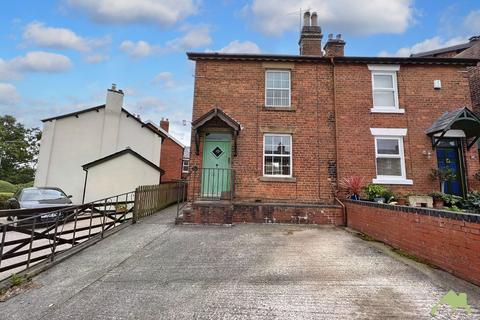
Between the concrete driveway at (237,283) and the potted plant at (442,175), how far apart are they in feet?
18.1

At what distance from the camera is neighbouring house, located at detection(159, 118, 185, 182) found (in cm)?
2239

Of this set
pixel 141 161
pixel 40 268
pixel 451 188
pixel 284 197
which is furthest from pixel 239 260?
pixel 141 161

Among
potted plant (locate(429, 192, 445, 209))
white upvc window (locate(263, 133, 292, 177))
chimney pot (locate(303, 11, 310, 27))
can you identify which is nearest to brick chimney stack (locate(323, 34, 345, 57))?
chimney pot (locate(303, 11, 310, 27))

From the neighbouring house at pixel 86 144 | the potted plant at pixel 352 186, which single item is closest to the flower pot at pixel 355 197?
the potted plant at pixel 352 186

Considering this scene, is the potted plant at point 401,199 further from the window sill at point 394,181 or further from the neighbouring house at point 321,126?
the window sill at point 394,181

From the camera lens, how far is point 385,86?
10438 millimetres

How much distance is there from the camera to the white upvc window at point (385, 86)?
10.3m

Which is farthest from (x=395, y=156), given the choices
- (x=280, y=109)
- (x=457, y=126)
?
(x=280, y=109)

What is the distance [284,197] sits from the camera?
31.9ft

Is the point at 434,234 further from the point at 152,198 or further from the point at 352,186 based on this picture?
the point at 152,198

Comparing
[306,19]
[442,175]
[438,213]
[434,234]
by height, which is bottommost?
[434,234]

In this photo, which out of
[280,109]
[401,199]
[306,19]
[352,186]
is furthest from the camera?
[306,19]

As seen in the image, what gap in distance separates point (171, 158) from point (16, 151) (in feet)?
91.3

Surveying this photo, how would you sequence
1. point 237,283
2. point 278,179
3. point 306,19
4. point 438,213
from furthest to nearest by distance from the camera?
point 306,19 < point 278,179 < point 438,213 < point 237,283
